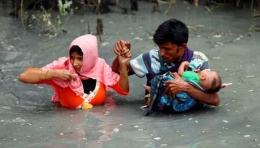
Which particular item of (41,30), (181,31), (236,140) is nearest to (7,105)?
(181,31)

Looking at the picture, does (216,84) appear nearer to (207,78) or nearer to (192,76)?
(207,78)

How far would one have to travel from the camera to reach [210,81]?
5.55 metres

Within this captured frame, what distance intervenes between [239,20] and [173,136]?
15.0ft

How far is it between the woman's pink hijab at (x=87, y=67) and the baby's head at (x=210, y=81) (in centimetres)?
103

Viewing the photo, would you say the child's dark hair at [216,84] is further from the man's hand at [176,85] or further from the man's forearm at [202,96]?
the man's hand at [176,85]

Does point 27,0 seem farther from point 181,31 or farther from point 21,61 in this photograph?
point 181,31

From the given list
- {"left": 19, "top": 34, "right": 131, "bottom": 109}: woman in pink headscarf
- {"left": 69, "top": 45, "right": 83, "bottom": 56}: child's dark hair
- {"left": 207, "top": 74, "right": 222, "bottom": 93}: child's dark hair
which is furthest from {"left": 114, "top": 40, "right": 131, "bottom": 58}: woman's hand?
{"left": 207, "top": 74, "right": 222, "bottom": 93}: child's dark hair

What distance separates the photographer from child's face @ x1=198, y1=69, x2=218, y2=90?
5543mm

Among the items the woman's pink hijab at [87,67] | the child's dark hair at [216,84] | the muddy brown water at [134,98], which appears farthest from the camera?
the woman's pink hijab at [87,67]

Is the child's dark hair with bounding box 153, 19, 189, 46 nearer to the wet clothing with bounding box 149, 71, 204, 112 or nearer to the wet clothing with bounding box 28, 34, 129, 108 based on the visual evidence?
the wet clothing with bounding box 149, 71, 204, 112

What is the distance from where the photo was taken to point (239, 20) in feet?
Result: 30.6

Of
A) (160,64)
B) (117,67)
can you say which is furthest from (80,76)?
(160,64)

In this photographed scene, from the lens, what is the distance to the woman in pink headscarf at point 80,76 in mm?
5969

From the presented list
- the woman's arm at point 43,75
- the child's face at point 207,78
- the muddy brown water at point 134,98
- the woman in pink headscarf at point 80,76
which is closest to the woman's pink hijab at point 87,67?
the woman in pink headscarf at point 80,76
